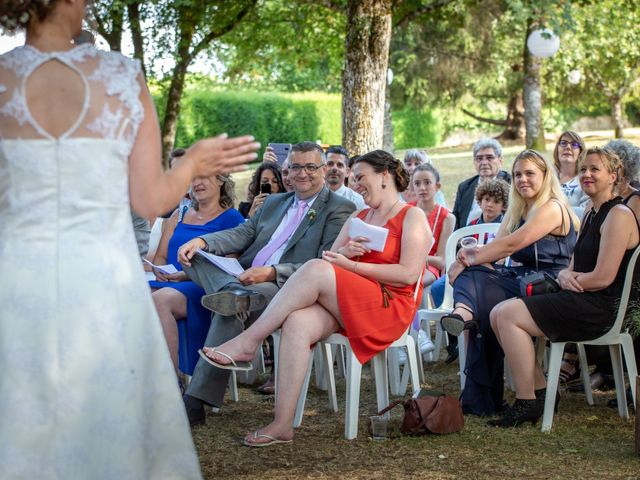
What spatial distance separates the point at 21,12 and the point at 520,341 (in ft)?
10.6

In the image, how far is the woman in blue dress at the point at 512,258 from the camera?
5281mm

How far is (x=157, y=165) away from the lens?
8.25ft

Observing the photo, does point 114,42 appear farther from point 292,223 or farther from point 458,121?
point 458,121

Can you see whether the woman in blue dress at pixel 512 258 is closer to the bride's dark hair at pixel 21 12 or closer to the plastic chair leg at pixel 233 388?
the plastic chair leg at pixel 233 388

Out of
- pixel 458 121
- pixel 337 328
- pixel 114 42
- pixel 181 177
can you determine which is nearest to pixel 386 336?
pixel 337 328

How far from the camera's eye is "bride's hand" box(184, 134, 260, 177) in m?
2.58

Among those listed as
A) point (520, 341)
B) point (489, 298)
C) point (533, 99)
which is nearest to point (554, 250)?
point (489, 298)

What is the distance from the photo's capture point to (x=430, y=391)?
4965 mm

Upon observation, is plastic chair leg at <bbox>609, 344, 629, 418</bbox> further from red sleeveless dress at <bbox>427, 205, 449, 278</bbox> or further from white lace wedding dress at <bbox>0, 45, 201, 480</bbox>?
white lace wedding dress at <bbox>0, 45, 201, 480</bbox>

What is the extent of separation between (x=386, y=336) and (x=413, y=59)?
22.6m

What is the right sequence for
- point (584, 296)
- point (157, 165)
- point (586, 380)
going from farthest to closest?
point (586, 380)
point (584, 296)
point (157, 165)

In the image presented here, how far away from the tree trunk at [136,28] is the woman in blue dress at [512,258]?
9557 millimetres

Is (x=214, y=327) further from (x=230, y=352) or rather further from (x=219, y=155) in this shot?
(x=219, y=155)

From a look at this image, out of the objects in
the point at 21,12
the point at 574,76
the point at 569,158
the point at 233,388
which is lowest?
the point at 233,388
